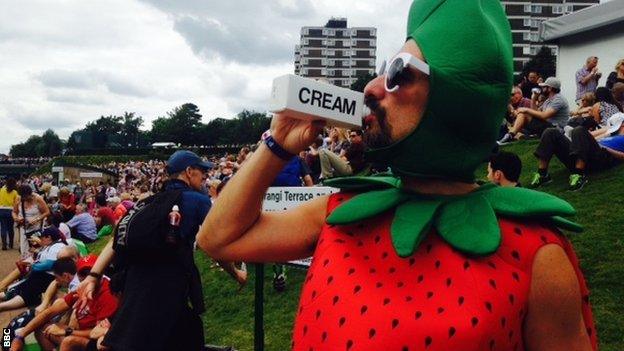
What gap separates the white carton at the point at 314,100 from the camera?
1412 millimetres

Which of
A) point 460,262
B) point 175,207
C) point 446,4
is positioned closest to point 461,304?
point 460,262

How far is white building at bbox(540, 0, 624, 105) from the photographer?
627 inches

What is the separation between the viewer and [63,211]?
13.8 m

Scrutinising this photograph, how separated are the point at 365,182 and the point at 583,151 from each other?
6.65 meters

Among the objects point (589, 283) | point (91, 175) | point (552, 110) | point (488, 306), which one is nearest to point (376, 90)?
point (488, 306)

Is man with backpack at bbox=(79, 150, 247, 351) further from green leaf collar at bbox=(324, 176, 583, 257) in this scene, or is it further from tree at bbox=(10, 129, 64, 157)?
tree at bbox=(10, 129, 64, 157)

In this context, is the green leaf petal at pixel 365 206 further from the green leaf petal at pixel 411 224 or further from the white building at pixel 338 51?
the white building at pixel 338 51

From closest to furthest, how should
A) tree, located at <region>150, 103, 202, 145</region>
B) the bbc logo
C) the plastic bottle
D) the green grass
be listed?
the plastic bottle < the green grass < the bbc logo < tree, located at <region>150, 103, 202, 145</region>

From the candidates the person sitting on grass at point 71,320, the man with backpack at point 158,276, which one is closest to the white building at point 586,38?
the person sitting on grass at point 71,320

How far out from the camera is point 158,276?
380cm

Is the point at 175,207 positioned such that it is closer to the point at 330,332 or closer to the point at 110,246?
the point at 110,246

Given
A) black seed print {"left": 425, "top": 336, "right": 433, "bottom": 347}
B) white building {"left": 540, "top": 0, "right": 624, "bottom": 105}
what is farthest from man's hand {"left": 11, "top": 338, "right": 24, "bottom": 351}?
white building {"left": 540, "top": 0, "right": 624, "bottom": 105}

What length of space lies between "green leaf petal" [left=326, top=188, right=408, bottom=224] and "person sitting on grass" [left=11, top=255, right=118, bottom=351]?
3.53 m

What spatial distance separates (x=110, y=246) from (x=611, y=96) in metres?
6.95
